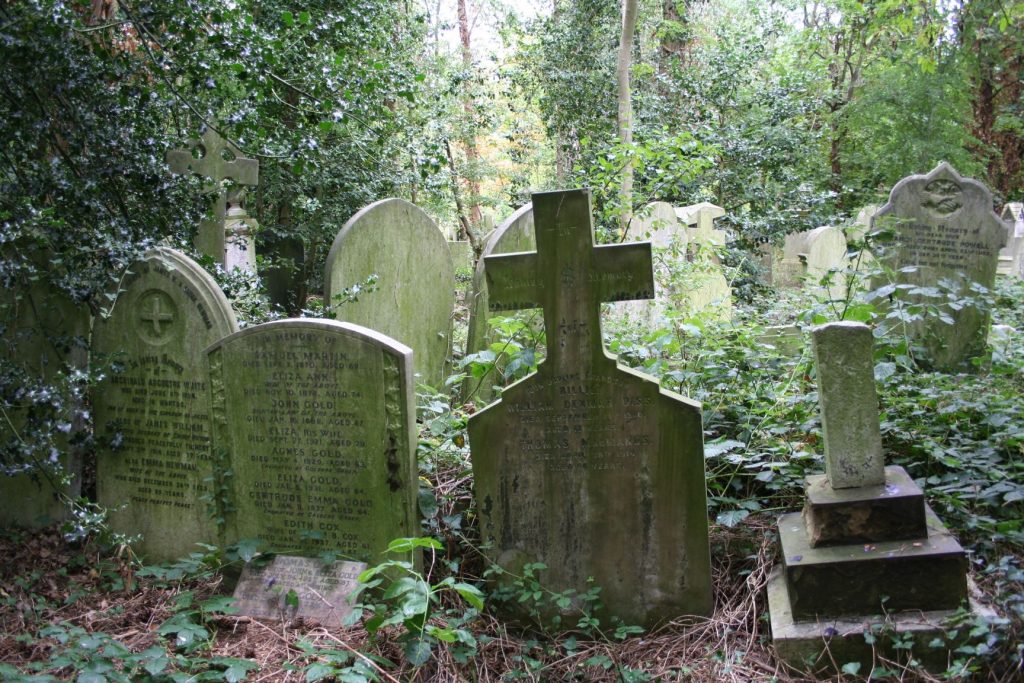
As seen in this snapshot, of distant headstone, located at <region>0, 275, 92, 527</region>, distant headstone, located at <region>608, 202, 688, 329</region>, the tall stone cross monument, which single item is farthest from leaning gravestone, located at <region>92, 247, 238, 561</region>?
distant headstone, located at <region>608, 202, 688, 329</region>

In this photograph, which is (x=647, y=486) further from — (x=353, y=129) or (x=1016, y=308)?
(x=353, y=129)

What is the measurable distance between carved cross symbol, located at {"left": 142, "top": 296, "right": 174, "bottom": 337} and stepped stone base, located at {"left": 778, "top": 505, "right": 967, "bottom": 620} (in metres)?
3.47

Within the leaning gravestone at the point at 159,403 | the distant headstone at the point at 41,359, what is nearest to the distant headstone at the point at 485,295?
the leaning gravestone at the point at 159,403

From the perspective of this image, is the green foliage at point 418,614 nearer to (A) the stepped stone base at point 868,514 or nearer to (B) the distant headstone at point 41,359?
(A) the stepped stone base at point 868,514

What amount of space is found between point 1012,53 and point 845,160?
11.2ft

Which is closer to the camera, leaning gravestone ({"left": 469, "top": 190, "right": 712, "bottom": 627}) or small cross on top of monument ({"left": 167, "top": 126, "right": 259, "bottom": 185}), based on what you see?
leaning gravestone ({"left": 469, "top": 190, "right": 712, "bottom": 627})

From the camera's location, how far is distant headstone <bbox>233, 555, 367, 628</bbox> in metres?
3.98

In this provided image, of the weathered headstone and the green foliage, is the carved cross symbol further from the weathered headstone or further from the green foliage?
the weathered headstone

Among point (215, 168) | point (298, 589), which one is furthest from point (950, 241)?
point (215, 168)

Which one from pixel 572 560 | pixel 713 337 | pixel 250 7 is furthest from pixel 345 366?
pixel 250 7

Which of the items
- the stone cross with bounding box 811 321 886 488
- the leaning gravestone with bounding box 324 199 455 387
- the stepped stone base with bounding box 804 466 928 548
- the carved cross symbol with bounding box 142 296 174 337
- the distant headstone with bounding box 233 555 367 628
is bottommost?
the distant headstone with bounding box 233 555 367 628

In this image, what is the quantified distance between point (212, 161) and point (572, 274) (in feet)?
11.4

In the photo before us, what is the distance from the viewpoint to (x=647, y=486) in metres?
3.83

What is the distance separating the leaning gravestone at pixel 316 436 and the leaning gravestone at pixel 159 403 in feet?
1.24
